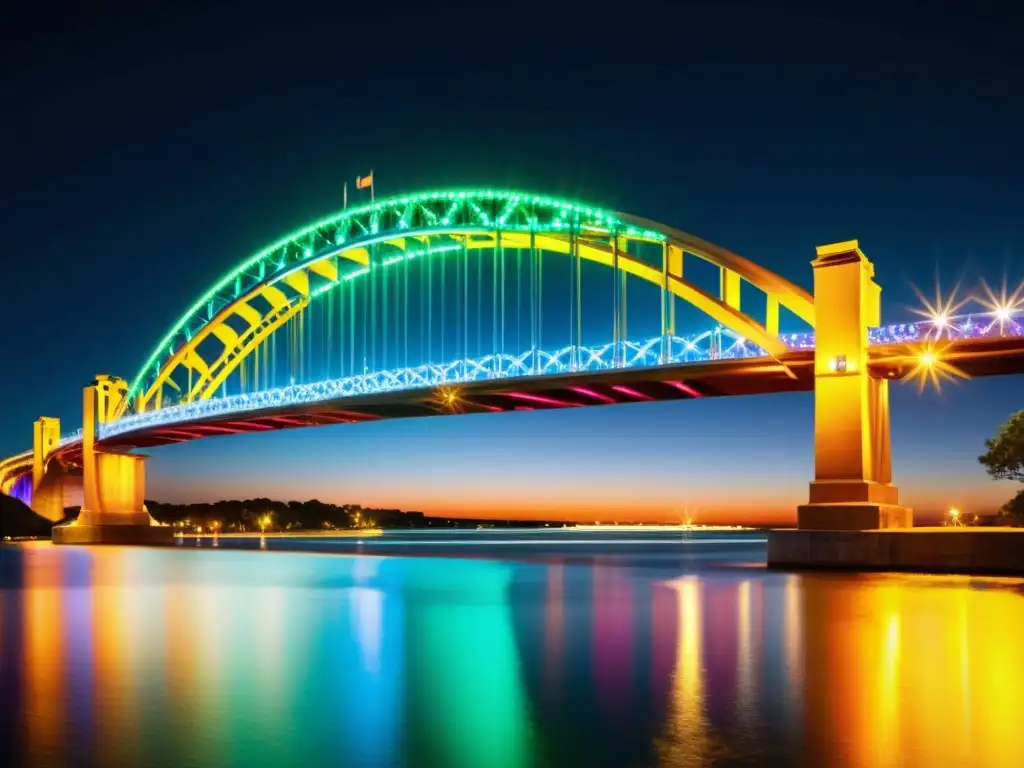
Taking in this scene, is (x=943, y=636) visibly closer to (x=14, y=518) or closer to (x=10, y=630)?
(x=10, y=630)

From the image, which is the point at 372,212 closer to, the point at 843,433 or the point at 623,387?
the point at 623,387

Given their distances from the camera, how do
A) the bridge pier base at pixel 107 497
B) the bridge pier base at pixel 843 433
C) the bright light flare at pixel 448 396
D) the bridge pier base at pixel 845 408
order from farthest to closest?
the bridge pier base at pixel 107 497 → the bright light flare at pixel 448 396 → the bridge pier base at pixel 845 408 → the bridge pier base at pixel 843 433

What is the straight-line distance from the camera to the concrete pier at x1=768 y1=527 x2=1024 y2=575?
81.0 feet

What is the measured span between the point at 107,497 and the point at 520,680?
2142 inches

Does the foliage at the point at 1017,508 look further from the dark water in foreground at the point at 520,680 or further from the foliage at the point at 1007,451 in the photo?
the dark water in foreground at the point at 520,680

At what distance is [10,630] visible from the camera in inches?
589

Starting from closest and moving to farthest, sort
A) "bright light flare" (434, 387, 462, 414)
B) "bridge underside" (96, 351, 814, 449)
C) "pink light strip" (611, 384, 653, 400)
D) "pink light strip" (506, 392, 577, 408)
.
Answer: "bridge underside" (96, 351, 814, 449), "pink light strip" (611, 384, 653, 400), "pink light strip" (506, 392, 577, 408), "bright light flare" (434, 387, 462, 414)

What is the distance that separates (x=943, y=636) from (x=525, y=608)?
7122mm

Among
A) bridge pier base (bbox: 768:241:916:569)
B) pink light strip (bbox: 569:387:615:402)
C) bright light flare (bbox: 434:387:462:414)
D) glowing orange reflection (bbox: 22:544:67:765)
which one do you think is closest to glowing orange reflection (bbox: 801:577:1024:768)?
glowing orange reflection (bbox: 22:544:67:765)

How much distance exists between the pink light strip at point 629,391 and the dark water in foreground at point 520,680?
14804mm

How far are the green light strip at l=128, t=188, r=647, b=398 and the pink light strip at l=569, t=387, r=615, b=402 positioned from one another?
5544 mm

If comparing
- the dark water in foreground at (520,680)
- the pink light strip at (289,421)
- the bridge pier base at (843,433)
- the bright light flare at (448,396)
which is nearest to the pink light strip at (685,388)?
the bridge pier base at (843,433)

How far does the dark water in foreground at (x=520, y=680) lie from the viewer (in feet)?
23.4

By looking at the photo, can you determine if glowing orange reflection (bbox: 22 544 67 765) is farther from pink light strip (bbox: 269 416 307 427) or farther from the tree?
the tree
